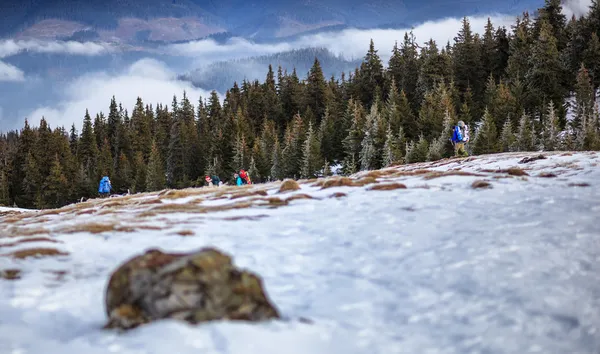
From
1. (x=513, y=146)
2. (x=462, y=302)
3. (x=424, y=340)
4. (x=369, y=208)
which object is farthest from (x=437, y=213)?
(x=513, y=146)

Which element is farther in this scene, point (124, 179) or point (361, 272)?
point (124, 179)

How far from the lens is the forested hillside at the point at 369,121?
76.6 meters

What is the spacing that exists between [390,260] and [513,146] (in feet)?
214

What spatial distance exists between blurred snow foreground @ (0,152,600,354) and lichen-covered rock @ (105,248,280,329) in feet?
0.56

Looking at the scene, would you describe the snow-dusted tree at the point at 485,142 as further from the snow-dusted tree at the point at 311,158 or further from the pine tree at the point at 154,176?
the pine tree at the point at 154,176

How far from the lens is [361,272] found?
33.2 ft

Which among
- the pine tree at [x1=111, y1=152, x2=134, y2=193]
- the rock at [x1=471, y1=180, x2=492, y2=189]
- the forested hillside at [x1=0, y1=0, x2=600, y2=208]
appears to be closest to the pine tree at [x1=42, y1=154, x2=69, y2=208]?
the forested hillside at [x1=0, y1=0, x2=600, y2=208]

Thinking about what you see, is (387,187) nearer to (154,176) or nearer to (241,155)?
(241,155)

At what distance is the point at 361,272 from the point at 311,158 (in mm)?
75757

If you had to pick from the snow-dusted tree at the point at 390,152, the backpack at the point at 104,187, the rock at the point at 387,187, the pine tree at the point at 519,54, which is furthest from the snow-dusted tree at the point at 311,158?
the rock at the point at 387,187

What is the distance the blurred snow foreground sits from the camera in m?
7.43

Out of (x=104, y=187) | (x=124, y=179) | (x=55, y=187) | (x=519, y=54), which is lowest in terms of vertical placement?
(x=104, y=187)

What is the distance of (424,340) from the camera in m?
7.54

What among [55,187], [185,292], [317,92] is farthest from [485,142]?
[55,187]
